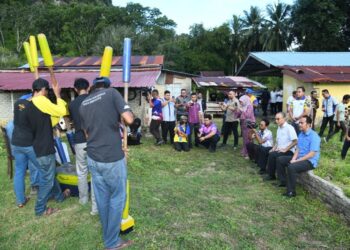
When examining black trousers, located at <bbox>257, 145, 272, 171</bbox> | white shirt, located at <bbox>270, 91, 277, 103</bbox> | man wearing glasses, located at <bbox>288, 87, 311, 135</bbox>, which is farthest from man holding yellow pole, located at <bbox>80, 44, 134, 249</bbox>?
white shirt, located at <bbox>270, 91, 277, 103</bbox>

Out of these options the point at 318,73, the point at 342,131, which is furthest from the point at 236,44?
the point at 342,131

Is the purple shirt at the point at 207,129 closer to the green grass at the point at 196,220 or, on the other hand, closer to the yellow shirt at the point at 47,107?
the green grass at the point at 196,220

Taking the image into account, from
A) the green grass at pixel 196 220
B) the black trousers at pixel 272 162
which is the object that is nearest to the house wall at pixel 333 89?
the black trousers at pixel 272 162

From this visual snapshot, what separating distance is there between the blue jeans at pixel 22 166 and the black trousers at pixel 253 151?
457 cm

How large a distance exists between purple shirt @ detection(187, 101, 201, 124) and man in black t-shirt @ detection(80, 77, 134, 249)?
5.97 m

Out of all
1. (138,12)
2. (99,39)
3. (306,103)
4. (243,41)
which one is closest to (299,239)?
(306,103)

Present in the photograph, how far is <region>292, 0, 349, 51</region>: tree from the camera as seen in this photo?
28938 mm

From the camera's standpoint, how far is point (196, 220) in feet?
14.7

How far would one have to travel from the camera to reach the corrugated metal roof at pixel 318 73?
1249cm

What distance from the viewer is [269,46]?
37656mm

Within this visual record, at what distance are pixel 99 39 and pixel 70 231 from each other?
34485 millimetres

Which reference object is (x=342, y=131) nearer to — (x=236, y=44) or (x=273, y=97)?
(x=273, y=97)

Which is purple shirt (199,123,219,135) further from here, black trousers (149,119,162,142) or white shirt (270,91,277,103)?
white shirt (270,91,277,103)

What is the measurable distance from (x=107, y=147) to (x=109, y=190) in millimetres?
463
